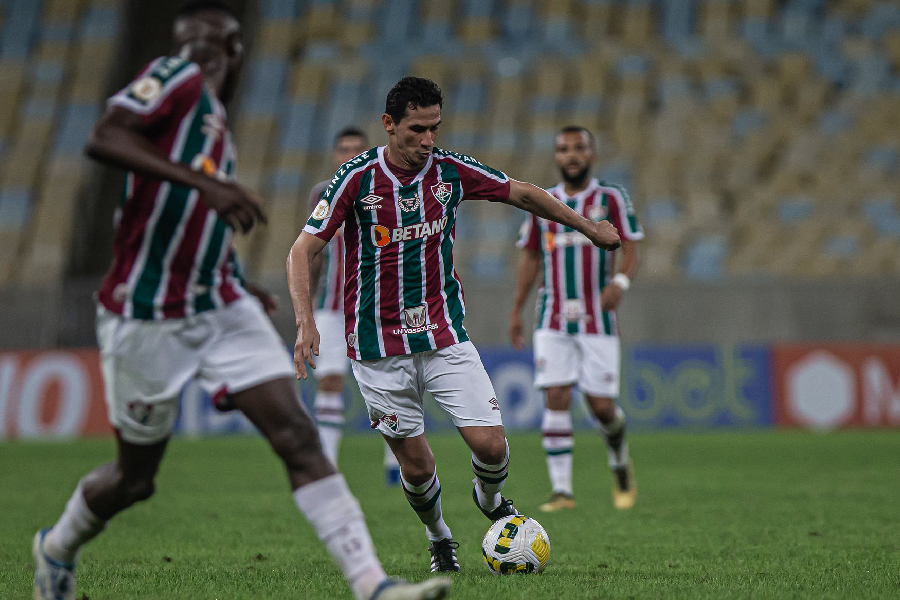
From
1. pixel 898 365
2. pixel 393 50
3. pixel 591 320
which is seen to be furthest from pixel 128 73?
pixel 591 320

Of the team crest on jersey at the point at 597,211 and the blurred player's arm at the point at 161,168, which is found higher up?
the team crest on jersey at the point at 597,211

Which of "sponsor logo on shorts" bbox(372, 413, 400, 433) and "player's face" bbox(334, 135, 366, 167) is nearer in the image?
"sponsor logo on shorts" bbox(372, 413, 400, 433)

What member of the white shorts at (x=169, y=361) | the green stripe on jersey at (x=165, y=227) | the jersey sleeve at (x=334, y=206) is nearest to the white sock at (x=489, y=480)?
the jersey sleeve at (x=334, y=206)

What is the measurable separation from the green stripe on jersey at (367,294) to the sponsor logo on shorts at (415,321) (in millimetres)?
126

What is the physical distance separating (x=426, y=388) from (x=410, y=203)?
862 millimetres

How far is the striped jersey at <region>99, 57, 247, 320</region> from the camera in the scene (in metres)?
3.65

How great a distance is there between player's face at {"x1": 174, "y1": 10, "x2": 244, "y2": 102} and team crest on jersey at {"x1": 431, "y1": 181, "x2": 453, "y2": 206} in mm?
1367

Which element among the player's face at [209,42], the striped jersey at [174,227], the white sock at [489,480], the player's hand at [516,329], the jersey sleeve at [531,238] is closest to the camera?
the striped jersey at [174,227]

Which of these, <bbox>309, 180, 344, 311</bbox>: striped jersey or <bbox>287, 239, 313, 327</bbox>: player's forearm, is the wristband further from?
<bbox>287, 239, 313, 327</bbox>: player's forearm

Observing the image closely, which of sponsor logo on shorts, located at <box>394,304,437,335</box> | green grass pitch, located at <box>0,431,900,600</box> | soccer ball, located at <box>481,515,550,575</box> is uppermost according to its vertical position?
sponsor logo on shorts, located at <box>394,304,437,335</box>

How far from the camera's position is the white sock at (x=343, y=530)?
11.8ft

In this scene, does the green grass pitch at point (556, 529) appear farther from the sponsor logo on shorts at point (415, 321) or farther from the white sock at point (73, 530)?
the sponsor logo on shorts at point (415, 321)

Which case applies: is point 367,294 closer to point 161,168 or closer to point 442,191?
point 442,191

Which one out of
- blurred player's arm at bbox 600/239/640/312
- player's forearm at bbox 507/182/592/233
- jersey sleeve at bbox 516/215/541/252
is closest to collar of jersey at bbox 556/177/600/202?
jersey sleeve at bbox 516/215/541/252
